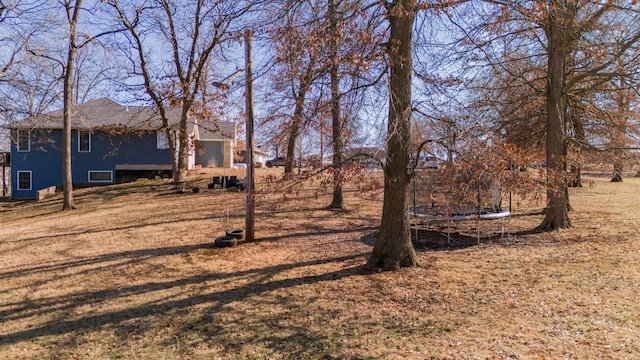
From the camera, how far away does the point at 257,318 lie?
16.0ft

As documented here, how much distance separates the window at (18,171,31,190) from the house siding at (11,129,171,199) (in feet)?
0.74

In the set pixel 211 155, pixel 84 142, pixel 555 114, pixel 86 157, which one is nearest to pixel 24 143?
pixel 84 142

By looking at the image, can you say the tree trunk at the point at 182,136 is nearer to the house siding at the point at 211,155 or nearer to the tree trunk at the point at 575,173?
the house siding at the point at 211,155

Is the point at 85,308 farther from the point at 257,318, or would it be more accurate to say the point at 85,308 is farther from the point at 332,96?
the point at 332,96

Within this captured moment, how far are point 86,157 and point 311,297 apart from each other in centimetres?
2555

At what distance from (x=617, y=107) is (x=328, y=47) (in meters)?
11.8

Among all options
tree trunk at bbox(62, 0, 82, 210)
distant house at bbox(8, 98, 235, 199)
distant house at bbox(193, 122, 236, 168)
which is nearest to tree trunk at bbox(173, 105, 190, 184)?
tree trunk at bbox(62, 0, 82, 210)

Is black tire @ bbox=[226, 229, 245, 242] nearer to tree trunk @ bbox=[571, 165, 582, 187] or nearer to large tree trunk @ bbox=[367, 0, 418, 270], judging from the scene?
large tree trunk @ bbox=[367, 0, 418, 270]

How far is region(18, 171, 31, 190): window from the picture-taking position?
2548 cm

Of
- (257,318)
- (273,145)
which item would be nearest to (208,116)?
(273,145)

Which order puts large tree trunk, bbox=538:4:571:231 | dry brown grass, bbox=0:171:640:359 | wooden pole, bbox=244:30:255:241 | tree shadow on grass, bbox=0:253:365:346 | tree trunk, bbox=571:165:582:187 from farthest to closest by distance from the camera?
large tree trunk, bbox=538:4:571:231 → wooden pole, bbox=244:30:255:241 → tree trunk, bbox=571:165:582:187 → tree shadow on grass, bbox=0:253:365:346 → dry brown grass, bbox=0:171:640:359

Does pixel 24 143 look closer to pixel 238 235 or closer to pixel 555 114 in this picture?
pixel 238 235

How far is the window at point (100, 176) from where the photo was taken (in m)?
26.0

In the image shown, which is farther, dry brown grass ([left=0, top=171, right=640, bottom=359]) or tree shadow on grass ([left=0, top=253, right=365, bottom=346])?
tree shadow on grass ([left=0, top=253, right=365, bottom=346])
